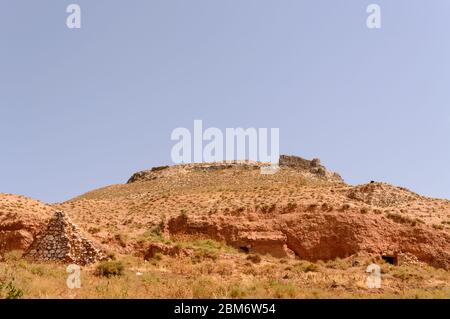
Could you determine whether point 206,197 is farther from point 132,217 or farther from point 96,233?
point 96,233

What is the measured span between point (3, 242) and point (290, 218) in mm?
13925

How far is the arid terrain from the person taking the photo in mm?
13562

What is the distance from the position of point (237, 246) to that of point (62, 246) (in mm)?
8546

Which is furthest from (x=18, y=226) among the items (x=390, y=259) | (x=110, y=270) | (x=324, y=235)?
(x=390, y=259)

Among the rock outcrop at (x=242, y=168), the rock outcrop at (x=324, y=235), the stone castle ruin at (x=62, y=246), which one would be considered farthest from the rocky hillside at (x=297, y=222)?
the rock outcrop at (x=242, y=168)

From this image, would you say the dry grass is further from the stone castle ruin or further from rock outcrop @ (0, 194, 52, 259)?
rock outcrop @ (0, 194, 52, 259)

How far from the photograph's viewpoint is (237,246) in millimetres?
23938

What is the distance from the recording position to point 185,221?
83.8ft

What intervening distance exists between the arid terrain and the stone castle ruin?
49 mm

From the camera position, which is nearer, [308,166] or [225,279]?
[225,279]

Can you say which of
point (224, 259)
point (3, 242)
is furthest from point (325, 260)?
point (3, 242)

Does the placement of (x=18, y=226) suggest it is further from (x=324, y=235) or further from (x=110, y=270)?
(x=324, y=235)
